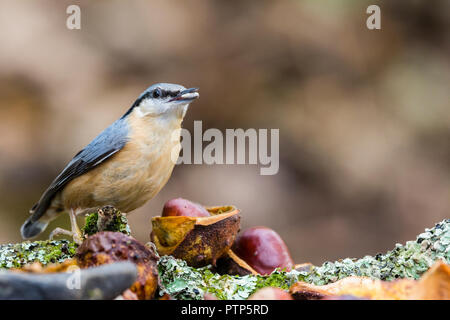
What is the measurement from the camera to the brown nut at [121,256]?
1260 mm

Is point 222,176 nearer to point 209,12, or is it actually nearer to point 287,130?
point 287,130

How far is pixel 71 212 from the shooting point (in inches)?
97.2

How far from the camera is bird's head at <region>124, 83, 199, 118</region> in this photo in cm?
250

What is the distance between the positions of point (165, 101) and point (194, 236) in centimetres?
87

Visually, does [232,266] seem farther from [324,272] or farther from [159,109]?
[159,109]

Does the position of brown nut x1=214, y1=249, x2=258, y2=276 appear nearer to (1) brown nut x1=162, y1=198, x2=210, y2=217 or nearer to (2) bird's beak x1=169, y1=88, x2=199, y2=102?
(1) brown nut x1=162, y1=198, x2=210, y2=217

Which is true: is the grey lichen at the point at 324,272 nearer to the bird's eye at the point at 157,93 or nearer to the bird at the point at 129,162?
the bird at the point at 129,162

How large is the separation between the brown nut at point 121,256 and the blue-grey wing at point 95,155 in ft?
3.67

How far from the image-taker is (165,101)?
2510 mm

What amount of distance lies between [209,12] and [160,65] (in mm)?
602

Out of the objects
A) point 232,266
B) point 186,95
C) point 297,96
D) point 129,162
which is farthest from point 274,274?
point 297,96

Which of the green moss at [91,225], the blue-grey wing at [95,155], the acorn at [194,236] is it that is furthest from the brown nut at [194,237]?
the blue-grey wing at [95,155]

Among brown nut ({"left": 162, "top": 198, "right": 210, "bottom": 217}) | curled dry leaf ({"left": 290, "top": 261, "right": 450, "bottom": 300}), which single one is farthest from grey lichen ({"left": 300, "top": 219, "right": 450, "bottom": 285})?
brown nut ({"left": 162, "top": 198, "right": 210, "bottom": 217})

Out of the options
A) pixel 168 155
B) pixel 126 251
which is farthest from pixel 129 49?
pixel 126 251
